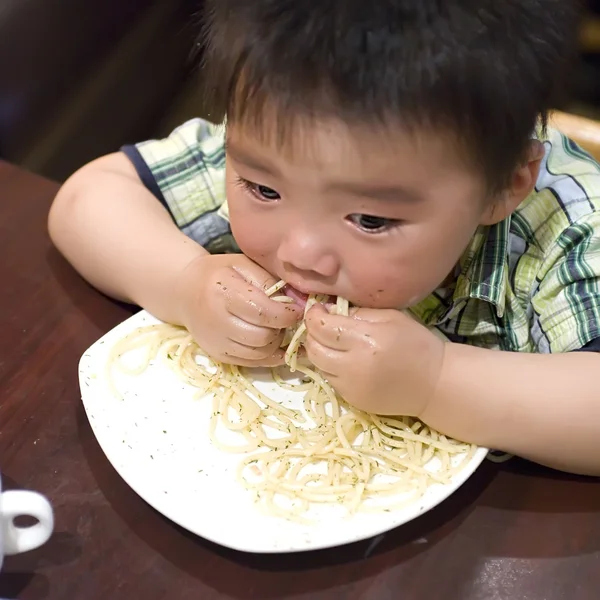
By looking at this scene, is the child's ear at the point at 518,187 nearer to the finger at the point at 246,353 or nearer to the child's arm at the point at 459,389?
the child's arm at the point at 459,389

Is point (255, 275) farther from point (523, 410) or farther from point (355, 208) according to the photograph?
point (523, 410)

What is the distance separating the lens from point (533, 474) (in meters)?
0.76

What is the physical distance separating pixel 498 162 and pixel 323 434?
30cm

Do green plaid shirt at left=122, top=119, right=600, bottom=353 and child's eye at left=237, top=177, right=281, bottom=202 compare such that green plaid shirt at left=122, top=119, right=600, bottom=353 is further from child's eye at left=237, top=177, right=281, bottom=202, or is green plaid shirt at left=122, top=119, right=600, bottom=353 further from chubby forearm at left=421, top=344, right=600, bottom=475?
child's eye at left=237, top=177, right=281, bottom=202

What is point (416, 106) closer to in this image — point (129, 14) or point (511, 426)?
point (511, 426)

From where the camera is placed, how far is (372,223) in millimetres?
672

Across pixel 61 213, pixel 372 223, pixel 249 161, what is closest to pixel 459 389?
pixel 372 223

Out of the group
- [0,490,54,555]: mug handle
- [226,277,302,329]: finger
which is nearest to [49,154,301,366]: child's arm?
[226,277,302,329]: finger

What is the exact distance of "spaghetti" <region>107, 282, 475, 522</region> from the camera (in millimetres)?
687

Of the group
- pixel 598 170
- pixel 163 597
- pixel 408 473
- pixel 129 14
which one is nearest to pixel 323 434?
pixel 408 473

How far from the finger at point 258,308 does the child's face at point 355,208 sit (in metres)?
0.03

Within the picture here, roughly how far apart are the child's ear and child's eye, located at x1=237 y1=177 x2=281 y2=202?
21cm

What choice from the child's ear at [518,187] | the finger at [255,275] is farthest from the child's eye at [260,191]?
the child's ear at [518,187]

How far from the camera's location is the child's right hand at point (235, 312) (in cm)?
75
